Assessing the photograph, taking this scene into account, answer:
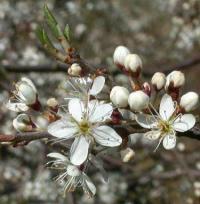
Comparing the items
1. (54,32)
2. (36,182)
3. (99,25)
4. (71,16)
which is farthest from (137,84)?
(99,25)

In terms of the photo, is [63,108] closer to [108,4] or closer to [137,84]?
[137,84]

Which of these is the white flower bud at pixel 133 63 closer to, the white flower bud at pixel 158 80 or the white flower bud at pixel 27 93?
the white flower bud at pixel 158 80

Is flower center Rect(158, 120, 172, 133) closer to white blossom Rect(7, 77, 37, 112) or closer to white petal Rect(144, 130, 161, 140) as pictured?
white petal Rect(144, 130, 161, 140)

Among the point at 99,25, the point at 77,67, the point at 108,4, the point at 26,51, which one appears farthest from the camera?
the point at 99,25

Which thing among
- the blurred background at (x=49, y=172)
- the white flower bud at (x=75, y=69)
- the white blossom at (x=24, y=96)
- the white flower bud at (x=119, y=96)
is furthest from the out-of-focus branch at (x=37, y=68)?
the white flower bud at (x=119, y=96)

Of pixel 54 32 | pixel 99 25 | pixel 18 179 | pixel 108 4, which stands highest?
pixel 54 32

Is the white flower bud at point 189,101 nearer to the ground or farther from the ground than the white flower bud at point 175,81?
nearer to the ground

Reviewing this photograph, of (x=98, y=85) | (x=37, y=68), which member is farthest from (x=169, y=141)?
(x=37, y=68)
